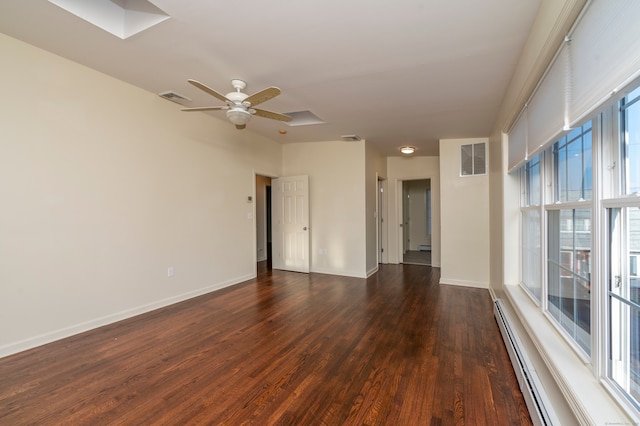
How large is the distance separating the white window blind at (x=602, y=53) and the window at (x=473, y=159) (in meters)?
3.91

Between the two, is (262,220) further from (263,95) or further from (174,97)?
(263,95)

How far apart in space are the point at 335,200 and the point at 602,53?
4.78m

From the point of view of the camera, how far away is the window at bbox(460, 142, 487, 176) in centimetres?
504

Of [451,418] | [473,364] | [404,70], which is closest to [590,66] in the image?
[404,70]

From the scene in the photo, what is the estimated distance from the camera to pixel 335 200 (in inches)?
230

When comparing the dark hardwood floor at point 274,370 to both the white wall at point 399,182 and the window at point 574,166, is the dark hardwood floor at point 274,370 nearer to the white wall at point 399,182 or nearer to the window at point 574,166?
the window at point 574,166

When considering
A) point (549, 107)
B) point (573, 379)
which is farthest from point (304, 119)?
point (573, 379)

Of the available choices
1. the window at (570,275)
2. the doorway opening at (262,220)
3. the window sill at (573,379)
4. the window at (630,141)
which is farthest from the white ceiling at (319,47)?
the doorway opening at (262,220)

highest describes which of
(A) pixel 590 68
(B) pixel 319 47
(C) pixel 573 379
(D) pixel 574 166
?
(B) pixel 319 47

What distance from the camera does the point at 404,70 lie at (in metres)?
2.81

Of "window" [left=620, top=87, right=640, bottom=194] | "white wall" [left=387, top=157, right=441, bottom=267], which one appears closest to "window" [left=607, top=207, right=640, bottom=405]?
"window" [left=620, top=87, right=640, bottom=194]

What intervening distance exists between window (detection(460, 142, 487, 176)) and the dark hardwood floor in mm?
2426

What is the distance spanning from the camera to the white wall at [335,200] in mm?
5613

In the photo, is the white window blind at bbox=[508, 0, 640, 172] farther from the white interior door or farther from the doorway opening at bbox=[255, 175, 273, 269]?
the doorway opening at bbox=[255, 175, 273, 269]
